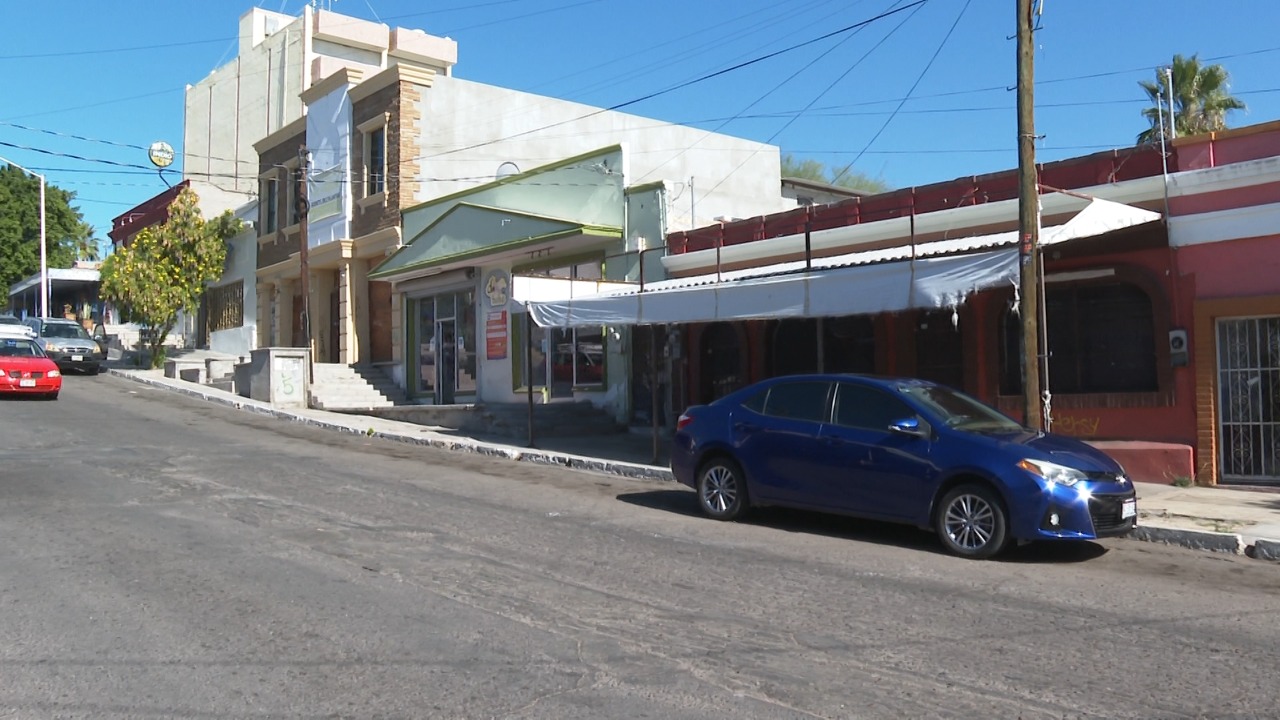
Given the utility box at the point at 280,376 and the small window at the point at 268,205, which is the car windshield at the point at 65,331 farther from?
the utility box at the point at 280,376

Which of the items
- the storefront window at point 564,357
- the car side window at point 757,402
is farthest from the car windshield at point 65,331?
the car side window at point 757,402

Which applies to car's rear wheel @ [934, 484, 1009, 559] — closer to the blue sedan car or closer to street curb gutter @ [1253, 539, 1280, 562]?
the blue sedan car

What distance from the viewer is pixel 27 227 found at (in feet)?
181

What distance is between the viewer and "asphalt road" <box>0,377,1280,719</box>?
4.89 metres

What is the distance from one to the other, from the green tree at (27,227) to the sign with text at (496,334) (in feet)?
136

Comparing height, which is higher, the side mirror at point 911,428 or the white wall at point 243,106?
the white wall at point 243,106

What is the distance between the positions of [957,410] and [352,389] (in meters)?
18.7

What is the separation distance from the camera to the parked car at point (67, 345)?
28828 millimetres

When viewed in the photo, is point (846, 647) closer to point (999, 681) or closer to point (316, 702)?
point (999, 681)

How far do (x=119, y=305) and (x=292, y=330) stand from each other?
17.0 ft

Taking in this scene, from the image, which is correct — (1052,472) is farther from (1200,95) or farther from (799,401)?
(1200,95)

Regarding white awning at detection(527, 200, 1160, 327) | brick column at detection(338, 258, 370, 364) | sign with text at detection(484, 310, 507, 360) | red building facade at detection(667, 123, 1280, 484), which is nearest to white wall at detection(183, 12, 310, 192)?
brick column at detection(338, 258, 370, 364)

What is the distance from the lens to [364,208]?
2727 cm

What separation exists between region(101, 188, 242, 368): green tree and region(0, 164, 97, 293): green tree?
25491 millimetres
